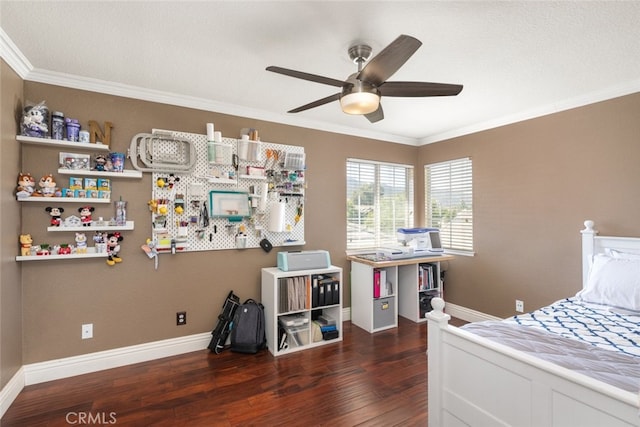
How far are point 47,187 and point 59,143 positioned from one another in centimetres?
35

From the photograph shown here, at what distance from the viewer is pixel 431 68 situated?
88.1 inches

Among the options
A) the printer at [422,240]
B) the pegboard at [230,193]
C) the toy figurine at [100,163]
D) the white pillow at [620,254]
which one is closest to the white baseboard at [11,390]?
the pegboard at [230,193]

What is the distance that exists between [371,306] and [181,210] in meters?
2.22

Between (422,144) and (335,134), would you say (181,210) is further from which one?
(422,144)

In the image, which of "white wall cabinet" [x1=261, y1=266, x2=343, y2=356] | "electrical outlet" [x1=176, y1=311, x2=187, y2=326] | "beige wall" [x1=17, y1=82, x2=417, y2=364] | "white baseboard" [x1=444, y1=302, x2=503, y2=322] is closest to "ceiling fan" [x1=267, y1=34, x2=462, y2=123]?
"beige wall" [x1=17, y1=82, x2=417, y2=364]

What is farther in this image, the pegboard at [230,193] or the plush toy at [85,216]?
the pegboard at [230,193]

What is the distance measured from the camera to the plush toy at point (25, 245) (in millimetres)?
2189

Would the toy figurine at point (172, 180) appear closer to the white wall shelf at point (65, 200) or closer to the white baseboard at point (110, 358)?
the white wall shelf at point (65, 200)

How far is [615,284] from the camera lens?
83.8 inches

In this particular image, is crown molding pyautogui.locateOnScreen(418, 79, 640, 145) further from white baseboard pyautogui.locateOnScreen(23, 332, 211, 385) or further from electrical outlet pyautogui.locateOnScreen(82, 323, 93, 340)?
electrical outlet pyautogui.locateOnScreen(82, 323, 93, 340)

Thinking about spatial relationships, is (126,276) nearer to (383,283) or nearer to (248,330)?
(248,330)

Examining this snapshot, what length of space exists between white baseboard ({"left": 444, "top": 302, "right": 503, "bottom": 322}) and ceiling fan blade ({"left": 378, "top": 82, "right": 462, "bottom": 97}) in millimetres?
2611

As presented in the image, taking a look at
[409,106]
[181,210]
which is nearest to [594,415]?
[409,106]

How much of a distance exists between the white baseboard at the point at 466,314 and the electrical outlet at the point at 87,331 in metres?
3.54
